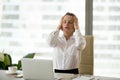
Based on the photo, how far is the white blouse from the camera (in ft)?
8.55

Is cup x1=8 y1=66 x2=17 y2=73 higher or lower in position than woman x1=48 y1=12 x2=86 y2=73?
lower

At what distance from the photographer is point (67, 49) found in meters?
2.64

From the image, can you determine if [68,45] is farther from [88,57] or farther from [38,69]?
[38,69]

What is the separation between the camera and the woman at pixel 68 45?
261cm

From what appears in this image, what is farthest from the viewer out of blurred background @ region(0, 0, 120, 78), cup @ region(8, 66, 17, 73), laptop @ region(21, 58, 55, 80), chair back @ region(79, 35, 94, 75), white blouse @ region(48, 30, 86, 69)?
blurred background @ region(0, 0, 120, 78)

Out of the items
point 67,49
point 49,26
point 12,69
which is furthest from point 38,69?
point 49,26

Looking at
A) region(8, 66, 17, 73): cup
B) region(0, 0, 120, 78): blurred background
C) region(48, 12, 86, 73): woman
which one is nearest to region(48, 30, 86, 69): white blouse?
region(48, 12, 86, 73): woman

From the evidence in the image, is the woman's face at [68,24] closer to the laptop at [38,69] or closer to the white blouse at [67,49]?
the white blouse at [67,49]

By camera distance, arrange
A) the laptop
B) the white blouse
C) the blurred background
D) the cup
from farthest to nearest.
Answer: the blurred background < the white blouse < the cup < the laptop

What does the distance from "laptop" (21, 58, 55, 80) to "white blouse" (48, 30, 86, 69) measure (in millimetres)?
678

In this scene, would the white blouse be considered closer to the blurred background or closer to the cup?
the cup

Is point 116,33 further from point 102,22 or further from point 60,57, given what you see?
point 60,57

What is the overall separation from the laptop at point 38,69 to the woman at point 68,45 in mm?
675

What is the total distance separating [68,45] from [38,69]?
81 cm
